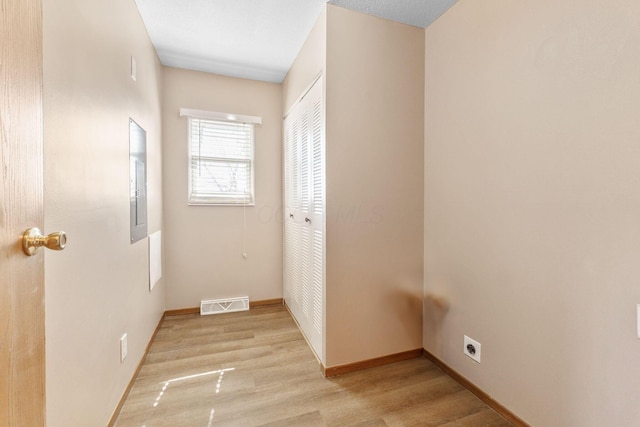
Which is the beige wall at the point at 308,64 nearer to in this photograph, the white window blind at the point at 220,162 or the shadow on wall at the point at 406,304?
the white window blind at the point at 220,162

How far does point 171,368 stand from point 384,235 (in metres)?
1.83

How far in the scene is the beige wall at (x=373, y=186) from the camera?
188 centimetres

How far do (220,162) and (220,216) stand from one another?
1.93ft

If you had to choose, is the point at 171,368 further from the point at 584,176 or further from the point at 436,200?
the point at 584,176

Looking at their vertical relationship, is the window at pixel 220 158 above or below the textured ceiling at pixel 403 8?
below

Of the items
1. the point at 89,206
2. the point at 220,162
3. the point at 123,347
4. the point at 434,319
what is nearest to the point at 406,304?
the point at 434,319

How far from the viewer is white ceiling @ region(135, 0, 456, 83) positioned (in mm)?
1892

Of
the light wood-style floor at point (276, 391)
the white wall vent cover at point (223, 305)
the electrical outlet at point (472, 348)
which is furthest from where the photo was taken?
the white wall vent cover at point (223, 305)

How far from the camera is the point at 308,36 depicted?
2.24 meters

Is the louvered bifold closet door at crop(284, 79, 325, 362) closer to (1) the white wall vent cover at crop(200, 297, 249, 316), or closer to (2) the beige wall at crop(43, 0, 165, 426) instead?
(1) the white wall vent cover at crop(200, 297, 249, 316)

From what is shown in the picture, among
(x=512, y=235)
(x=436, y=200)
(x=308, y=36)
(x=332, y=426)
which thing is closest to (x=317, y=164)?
(x=436, y=200)

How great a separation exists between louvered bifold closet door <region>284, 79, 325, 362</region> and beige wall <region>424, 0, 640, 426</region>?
2.91 ft

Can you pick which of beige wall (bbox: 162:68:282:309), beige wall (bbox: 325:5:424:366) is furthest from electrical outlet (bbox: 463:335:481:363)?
beige wall (bbox: 162:68:282:309)

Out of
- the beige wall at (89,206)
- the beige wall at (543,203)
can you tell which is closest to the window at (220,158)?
the beige wall at (89,206)
